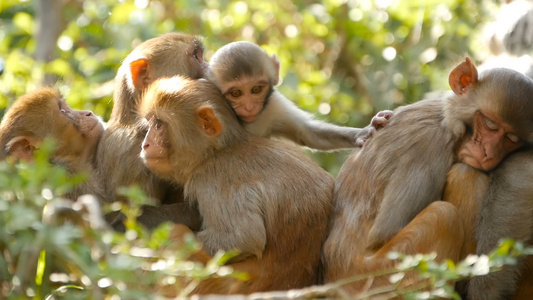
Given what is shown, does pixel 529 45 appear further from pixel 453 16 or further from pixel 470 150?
pixel 470 150

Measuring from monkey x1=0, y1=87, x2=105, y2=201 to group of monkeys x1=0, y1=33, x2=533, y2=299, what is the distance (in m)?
0.01

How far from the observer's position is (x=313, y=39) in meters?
12.0

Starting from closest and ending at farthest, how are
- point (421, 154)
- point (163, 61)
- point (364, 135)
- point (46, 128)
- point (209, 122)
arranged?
point (421, 154) < point (209, 122) < point (46, 128) < point (364, 135) < point (163, 61)

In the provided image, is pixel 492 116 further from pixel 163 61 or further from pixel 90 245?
pixel 90 245

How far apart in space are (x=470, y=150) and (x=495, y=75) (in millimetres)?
582

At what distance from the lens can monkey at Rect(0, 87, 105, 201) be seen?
6.04 metres

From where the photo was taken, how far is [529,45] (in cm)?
886

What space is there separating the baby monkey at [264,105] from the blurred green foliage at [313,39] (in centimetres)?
299

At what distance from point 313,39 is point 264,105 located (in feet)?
18.0

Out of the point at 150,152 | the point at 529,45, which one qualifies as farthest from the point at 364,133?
the point at 529,45

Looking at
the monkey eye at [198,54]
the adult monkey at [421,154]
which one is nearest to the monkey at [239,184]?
the adult monkey at [421,154]

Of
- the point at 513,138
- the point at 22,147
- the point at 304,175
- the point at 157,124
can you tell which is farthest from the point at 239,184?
the point at 513,138

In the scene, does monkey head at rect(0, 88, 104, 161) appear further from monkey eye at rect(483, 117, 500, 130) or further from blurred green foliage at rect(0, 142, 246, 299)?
monkey eye at rect(483, 117, 500, 130)

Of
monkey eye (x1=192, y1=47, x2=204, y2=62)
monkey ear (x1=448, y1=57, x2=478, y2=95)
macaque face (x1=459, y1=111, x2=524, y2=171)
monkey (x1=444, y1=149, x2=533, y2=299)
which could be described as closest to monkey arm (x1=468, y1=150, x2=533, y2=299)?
monkey (x1=444, y1=149, x2=533, y2=299)
